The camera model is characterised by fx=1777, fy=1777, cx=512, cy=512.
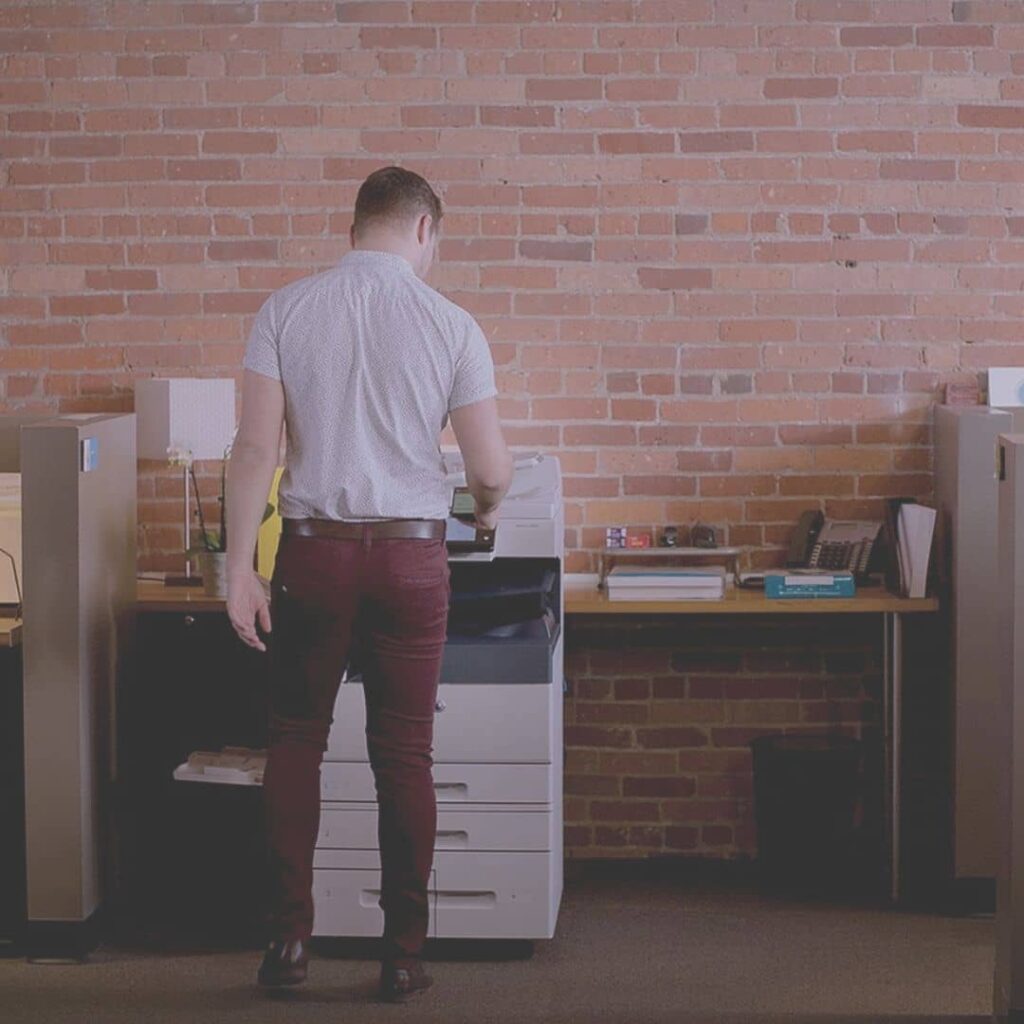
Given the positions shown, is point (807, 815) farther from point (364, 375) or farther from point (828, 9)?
point (828, 9)

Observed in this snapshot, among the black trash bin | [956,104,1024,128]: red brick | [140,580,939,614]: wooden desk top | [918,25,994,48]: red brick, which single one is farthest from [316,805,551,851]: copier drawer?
[918,25,994,48]: red brick

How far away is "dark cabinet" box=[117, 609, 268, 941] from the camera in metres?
4.34

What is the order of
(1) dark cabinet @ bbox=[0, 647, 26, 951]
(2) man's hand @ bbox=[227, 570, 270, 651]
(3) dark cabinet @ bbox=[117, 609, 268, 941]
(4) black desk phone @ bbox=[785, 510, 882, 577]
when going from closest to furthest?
(2) man's hand @ bbox=[227, 570, 270, 651]
(1) dark cabinet @ bbox=[0, 647, 26, 951]
(3) dark cabinet @ bbox=[117, 609, 268, 941]
(4) black desk phone @ bbox=[785, 510, 882, 577]

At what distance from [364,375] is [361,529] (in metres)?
0.30

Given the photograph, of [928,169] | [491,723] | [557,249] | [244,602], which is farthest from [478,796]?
[928,169]

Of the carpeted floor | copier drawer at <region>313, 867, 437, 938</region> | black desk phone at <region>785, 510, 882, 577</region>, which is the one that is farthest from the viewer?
black desk phone at <region>785, 510, 882, 577</region>

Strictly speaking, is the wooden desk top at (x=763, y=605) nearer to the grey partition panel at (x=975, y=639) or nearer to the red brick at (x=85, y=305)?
the grey partition panel at (x=975, y=639)

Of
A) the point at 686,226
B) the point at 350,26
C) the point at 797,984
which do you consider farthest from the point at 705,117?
Answer: the point at 797,984

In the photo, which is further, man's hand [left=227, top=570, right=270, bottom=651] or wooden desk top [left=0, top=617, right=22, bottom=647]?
wooden desk top [left=0, top=617, right=22, bottom=647]

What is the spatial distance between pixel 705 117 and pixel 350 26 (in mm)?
990

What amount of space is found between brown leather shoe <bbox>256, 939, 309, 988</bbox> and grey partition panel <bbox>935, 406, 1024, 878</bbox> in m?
1.69

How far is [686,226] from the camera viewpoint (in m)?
4.81

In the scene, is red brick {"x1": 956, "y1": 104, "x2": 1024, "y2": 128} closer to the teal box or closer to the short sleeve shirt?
the teal box

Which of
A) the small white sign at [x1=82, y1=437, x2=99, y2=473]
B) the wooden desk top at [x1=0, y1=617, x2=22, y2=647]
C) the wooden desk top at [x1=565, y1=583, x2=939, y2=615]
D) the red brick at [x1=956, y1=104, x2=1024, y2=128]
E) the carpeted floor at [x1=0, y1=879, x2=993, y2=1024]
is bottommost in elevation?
the carpeted floor at [x1=0, y1=879, x2=993, y2=1024]
